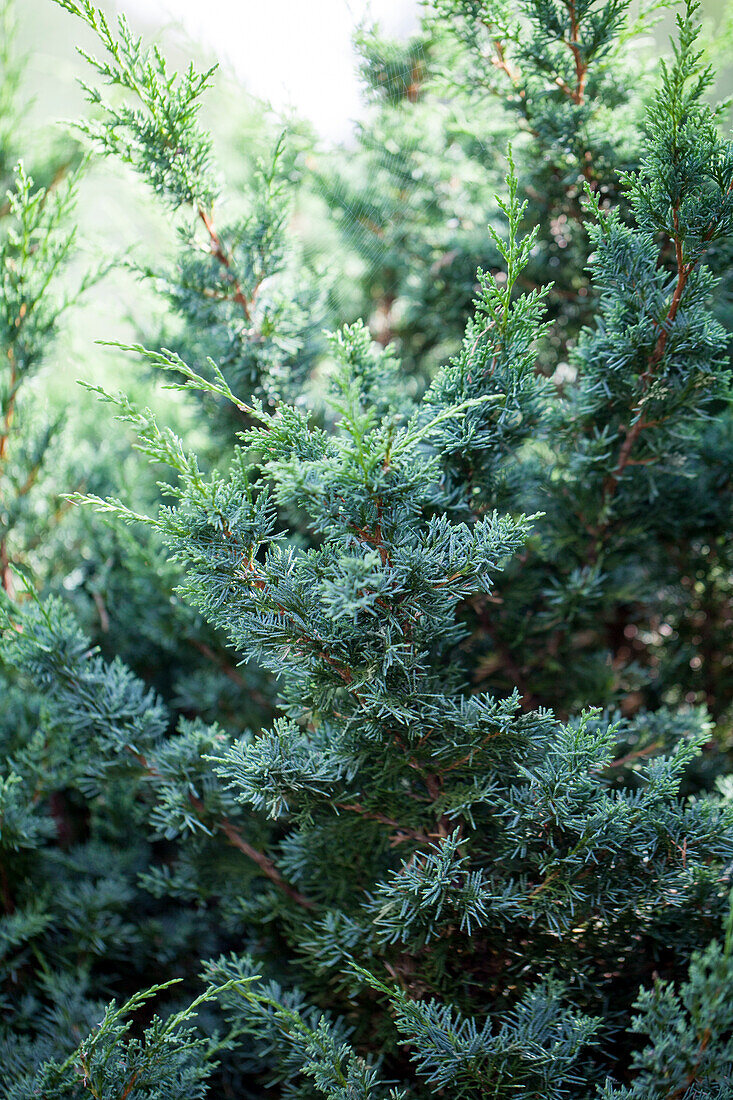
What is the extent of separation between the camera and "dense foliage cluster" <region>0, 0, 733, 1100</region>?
62 centimetres

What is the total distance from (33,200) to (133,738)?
0.73 m

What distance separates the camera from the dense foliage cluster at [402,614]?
62cm

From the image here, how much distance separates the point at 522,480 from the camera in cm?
83

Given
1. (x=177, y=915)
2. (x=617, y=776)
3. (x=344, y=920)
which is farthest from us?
(x=177, y=915)

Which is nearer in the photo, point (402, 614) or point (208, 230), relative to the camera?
point (402, 614)

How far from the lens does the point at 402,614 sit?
0.61 m

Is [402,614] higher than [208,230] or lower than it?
lower

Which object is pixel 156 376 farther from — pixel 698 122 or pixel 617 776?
pixel 617 776

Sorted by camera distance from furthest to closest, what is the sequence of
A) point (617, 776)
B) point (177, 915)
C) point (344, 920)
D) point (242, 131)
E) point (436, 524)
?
1. point (242, 131)
2. point (177, 915)
3. point (617, 776)
4. point (344, 920)
5. point (436, 524)

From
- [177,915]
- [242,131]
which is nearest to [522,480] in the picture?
A: [177,915]

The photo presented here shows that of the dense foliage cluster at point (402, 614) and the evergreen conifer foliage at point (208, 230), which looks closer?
the dense foliage cluster at point (402, 614)

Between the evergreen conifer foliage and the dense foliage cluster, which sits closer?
the dense foliage cluster

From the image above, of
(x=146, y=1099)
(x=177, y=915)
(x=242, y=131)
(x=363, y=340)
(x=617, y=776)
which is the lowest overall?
(x=177, y=915)

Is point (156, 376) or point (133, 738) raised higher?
point (156, 376)
